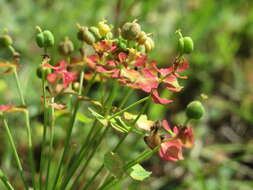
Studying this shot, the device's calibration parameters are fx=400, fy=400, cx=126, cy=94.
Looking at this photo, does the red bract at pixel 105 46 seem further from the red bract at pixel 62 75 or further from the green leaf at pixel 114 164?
the green leaf at pixel 114 164

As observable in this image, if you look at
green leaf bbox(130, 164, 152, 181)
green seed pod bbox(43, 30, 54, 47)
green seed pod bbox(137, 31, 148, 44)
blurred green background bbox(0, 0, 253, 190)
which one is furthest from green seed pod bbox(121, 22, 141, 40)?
blurred green background bbox(0, 0, 253, 190)

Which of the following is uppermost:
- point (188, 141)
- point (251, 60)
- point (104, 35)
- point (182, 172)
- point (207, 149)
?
point (104, 35)

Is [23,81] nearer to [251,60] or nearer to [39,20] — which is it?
[39,20]

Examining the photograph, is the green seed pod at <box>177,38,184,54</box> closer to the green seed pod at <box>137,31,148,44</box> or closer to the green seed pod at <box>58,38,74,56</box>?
the green seed pod at <box>137,31,148,44</box>

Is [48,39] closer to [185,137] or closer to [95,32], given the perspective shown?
[95,32]

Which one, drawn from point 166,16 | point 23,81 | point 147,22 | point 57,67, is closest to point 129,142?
point 23,81
